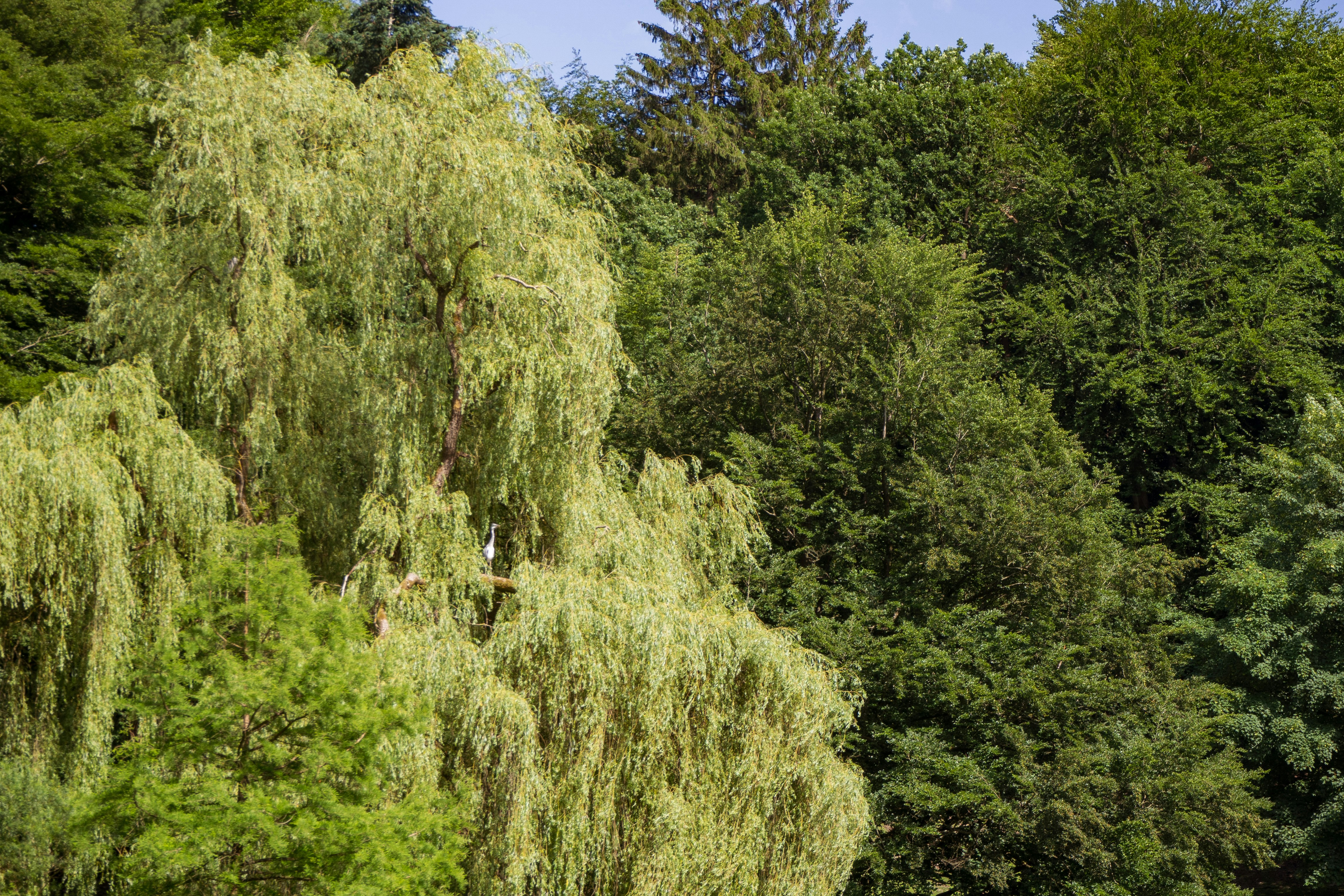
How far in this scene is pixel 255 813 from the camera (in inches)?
395

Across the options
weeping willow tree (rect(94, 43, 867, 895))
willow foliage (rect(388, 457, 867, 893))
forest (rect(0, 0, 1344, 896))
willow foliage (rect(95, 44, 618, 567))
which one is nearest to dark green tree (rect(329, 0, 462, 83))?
forest (rect(0, 0, 1344, 896))

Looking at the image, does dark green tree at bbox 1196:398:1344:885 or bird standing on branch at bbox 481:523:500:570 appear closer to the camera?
bird standing on branch at bbox 481:523:500:570

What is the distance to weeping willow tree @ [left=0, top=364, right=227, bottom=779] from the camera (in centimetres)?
1230

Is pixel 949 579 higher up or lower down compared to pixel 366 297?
lower down

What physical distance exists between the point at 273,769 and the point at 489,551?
158 inches

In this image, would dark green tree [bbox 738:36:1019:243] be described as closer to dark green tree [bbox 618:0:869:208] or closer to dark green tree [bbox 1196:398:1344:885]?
dark green tree [bbox 618:0:869:208]

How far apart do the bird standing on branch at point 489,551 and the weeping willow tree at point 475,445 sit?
17 centimetres

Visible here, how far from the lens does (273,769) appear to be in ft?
35.8

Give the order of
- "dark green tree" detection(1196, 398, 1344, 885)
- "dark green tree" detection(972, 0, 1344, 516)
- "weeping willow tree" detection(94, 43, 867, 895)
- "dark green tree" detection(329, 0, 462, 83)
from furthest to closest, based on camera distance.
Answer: "dark green tree" detection(329, 0, 462, 83), "dark green tree" detection(972, 0, 1344, 516), "dark green tree" detection(1196, 398, 1344, 885), "weeping willow tree" detection(94, 43, 867, 895)

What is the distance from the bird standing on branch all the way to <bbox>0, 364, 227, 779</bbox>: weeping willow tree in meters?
3.28

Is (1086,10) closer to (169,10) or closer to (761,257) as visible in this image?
(761,257)

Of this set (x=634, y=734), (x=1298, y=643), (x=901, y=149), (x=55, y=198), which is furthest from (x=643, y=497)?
(x=901, y=149)

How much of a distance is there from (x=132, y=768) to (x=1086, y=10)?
33887 mm

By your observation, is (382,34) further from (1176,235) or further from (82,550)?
Result: (82,550)
